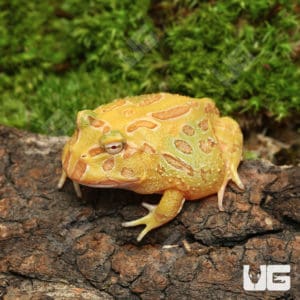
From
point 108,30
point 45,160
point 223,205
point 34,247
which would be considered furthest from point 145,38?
point 34,247

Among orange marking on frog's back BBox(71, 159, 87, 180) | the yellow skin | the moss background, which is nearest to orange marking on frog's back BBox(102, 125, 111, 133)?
the yellow skin

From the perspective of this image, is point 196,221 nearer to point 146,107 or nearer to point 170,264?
point 170,264

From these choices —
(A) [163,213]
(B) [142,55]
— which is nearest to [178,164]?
(A) [163,213]

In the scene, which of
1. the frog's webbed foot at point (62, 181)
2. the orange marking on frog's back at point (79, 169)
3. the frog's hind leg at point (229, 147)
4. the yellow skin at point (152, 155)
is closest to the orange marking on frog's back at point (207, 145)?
the yellow skin at point (152, 155)

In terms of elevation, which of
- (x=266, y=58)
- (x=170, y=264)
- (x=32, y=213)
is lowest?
(x=170, y=264)

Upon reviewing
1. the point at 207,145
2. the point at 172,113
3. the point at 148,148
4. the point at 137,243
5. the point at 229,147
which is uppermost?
the point at 172,113

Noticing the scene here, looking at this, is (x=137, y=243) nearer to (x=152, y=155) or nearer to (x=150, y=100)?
(x=152, y=155)

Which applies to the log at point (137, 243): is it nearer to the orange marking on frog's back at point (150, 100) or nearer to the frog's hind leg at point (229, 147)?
the frog's hind leg at point (229, 147)
